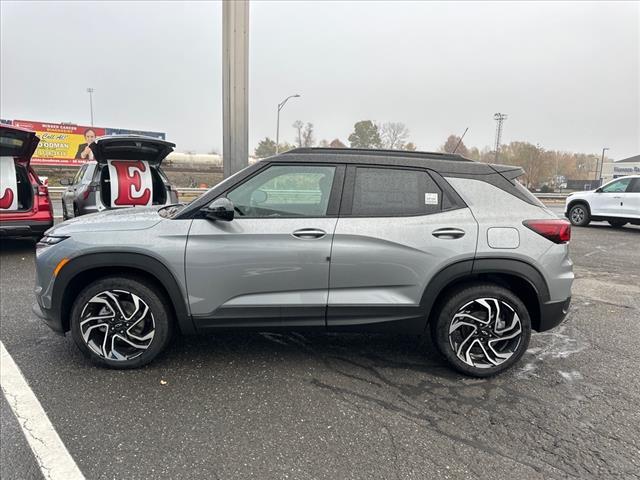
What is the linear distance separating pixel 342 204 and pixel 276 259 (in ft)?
2.10

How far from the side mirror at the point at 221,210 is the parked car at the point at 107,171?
4.25 metres

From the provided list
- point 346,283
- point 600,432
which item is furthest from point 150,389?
point 600,432

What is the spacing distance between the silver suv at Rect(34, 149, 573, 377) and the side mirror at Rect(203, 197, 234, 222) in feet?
0.05

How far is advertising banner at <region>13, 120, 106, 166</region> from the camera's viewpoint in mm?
39219

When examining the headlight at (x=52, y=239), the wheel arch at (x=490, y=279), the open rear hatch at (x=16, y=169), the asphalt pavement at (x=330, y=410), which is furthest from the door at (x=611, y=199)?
the open rear hatch at (x=16, y=169)

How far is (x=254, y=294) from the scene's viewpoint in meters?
3.10

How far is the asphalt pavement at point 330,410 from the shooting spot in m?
2.27

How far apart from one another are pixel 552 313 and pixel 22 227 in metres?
7.51

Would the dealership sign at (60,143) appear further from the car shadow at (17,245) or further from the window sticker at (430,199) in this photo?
the window sticker at (430,199)

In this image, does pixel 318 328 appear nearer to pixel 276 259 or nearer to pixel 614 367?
pixel 276 259

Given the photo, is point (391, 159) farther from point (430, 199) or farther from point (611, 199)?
point (611, 199)

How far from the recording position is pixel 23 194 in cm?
725

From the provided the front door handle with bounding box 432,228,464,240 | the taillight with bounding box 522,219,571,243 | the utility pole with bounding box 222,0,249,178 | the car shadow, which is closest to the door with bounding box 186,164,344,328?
the front door handle with bounding box 432,228,464,240

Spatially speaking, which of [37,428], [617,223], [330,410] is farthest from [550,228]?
[617,223]
